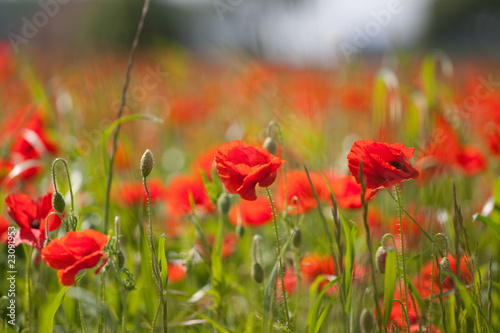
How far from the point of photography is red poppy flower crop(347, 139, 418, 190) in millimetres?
868

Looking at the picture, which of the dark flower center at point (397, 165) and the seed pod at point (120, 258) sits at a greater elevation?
the dark flower center at point (397, 165)

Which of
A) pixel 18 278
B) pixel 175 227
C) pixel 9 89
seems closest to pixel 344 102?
pixel 175 227

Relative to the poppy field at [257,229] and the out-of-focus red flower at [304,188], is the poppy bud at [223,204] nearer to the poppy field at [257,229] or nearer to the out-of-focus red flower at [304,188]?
the poppy field at [257,229]

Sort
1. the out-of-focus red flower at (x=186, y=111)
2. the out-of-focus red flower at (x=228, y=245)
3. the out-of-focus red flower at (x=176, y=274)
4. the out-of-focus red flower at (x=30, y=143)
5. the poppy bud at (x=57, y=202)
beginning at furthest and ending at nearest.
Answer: the out-of-focus red flower at (x=186, y=111) → the out-of-focus red flower at (x=30, y=143) → the out-of-focus red flower at (x=228, y=245) → the out-of-focus red flower at (x=176, y=274) → the poppy bud at (x=57, y=202)

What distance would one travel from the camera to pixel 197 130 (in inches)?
144

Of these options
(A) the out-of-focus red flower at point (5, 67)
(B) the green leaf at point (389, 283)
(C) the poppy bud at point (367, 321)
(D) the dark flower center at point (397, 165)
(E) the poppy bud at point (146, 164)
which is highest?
(A) the out-of-focus red flower at point (5, 67)

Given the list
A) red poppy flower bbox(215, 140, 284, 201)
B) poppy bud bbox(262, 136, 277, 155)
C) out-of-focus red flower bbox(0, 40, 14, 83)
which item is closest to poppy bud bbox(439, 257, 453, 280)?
red poppy flower bbox(215, 140, 284, 201)

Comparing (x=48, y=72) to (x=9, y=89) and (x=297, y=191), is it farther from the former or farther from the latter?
(x=297, y=191)

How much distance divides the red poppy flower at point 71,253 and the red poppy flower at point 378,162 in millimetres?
438

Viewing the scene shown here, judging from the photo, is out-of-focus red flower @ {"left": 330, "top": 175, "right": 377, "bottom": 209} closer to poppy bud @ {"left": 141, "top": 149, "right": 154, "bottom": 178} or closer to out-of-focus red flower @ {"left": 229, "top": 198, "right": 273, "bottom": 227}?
out-of-focus red flower @ {"left": 229, "top": 198, "right": 273, "bottom": 227}

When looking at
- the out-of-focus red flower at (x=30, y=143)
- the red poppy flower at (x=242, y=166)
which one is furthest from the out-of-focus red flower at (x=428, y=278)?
the out-of-focus red flower at (x=30, y=143)

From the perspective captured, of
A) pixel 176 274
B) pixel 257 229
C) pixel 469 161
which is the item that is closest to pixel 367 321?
pixel 176 274

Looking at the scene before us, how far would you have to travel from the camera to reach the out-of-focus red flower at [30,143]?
174cm

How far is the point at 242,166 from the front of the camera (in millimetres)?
926
